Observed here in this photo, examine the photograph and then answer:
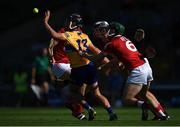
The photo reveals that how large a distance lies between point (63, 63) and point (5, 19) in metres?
19.9

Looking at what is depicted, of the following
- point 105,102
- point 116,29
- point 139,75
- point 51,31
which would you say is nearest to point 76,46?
point 51,31

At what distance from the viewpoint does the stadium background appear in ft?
105

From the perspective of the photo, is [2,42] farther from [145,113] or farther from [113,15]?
[145,113]

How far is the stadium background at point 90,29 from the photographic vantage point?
3186cm

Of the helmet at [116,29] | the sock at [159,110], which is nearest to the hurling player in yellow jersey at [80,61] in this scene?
the helmet at [116,29]

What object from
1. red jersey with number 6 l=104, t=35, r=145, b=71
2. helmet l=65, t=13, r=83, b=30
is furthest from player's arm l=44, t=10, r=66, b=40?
red jersey with number 6 l=104, t=35, r=145, b=71

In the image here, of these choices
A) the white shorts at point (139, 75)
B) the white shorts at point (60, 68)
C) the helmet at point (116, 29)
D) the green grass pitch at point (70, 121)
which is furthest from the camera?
the white shorts at point (60, 68)

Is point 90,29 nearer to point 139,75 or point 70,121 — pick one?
point 70,121

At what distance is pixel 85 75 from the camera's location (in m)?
18.2

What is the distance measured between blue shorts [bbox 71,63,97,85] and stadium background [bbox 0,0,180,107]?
12.1 m

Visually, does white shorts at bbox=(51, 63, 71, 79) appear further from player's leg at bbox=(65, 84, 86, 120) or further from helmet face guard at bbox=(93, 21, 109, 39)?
helmet face guard at bbox=(93, 21, 109, 39)

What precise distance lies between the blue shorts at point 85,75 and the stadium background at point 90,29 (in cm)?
1211

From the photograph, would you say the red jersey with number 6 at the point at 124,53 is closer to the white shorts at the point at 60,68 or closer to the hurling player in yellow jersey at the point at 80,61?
the hurling player in yellow jersey at the point at 80,61

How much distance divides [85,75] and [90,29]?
54.0 feet
